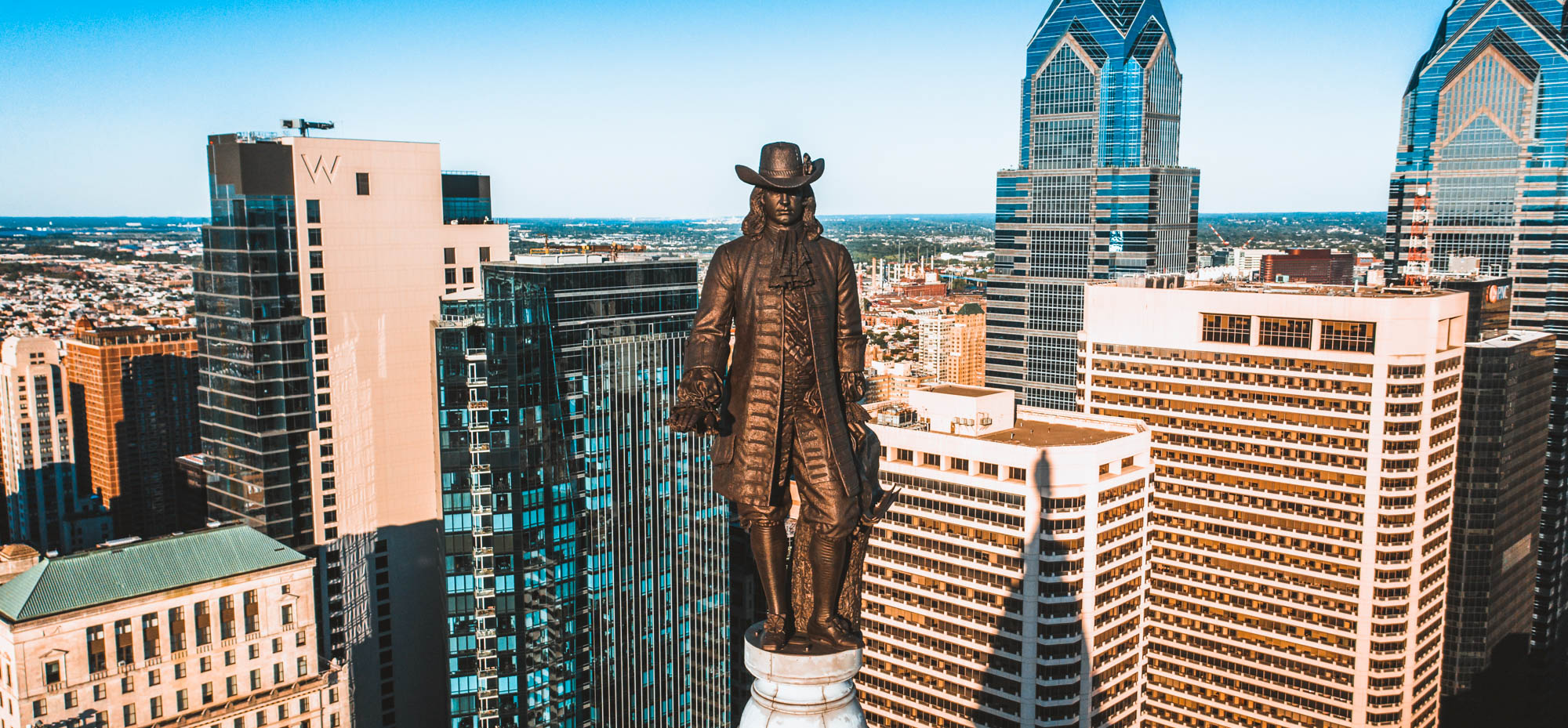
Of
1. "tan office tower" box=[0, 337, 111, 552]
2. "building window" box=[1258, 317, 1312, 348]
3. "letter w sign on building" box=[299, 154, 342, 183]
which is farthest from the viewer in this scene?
"tan office tower" box=[0, 337, 111, 552]

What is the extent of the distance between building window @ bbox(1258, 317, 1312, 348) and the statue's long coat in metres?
82.2

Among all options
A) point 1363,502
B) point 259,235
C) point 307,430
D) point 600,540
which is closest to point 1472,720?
point 1363,502

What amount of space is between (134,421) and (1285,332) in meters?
121

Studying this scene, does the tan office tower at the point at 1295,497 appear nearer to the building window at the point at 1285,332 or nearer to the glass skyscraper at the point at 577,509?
the building window at the point at 1285,332

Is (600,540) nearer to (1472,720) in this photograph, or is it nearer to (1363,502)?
(1363,502)

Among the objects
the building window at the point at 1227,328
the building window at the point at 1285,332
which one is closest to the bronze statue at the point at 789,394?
the building window at the point at 1285,332

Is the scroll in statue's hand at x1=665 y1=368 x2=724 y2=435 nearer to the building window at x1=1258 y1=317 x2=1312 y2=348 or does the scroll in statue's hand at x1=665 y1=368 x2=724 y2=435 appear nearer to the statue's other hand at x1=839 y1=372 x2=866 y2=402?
the statue's other hand at x1=839 y1=372 x2=866 y2=402

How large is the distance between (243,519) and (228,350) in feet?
37.0

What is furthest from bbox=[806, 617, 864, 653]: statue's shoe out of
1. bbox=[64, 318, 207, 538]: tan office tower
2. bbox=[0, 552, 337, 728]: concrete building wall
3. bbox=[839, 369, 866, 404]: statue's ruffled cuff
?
bbox=[64, 318, 207, 538]: tan office tower

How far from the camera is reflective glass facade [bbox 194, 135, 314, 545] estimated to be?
259ft

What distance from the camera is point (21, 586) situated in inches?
2018

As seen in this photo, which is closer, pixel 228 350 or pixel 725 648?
pixel 228 350

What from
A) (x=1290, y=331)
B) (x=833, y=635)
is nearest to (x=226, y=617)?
(x=833, y=635)

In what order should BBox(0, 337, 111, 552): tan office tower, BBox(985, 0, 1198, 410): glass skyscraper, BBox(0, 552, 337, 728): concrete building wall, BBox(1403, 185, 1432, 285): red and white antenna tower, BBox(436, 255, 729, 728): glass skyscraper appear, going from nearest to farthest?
BBox(0, 552, 337, 728): concrete building wall < BBox(436, 255, 729, 728): glass skyscraper < BBox(0, 337, 111, 552): tan office tower < BBox(1403, 185, 1432, 285): red and white antenna tower < BBox(985, 0, 1198, 410): glass skyscraper
